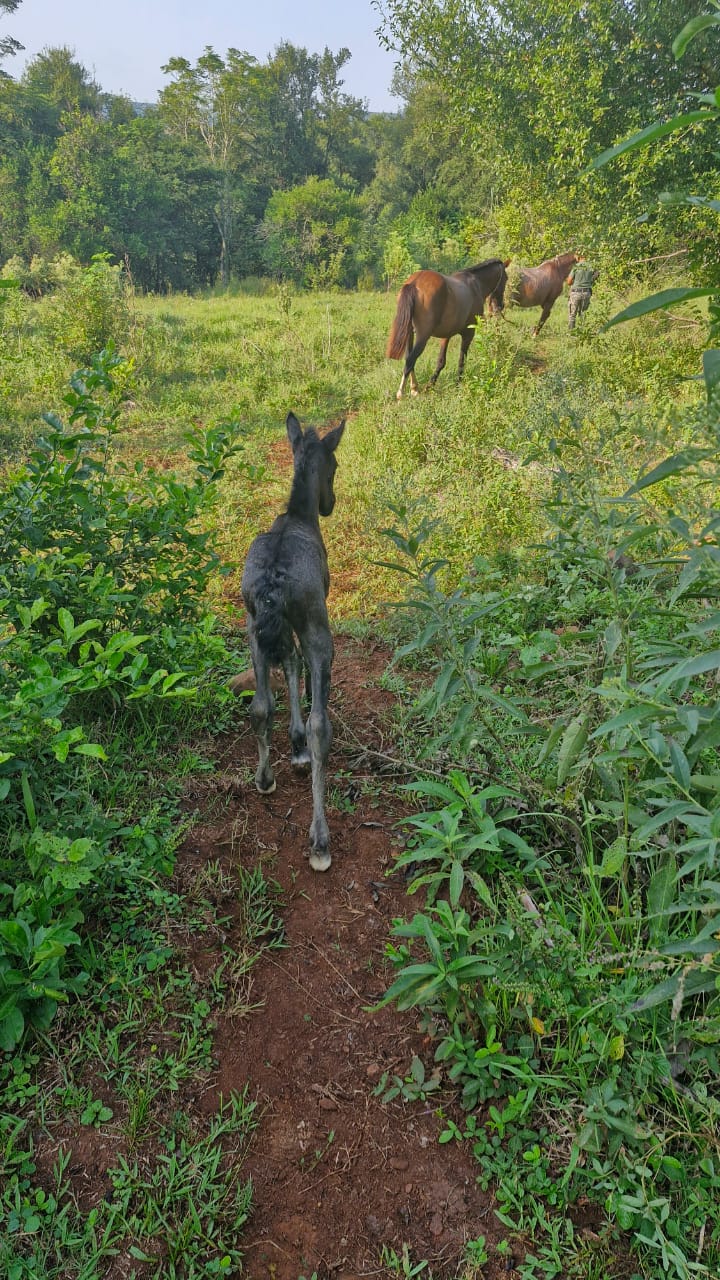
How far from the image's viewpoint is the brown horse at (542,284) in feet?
39.4

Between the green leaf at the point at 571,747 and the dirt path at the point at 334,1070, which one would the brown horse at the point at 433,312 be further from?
the green leaf at the point at 571,747

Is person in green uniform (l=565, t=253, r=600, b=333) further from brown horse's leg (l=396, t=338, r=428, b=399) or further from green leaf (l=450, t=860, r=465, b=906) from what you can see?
green leaf (l=450, t=860, r=465, b=906)

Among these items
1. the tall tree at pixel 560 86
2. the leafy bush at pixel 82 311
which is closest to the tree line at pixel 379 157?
the tall tree at pixel 560 86

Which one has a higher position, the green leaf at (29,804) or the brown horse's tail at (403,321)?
the brown horse's tail at (403,321)

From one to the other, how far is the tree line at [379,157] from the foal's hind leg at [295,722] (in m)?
2.34

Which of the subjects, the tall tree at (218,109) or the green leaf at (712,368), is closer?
the green leaf at (712,368)

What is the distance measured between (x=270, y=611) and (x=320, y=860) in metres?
1.07

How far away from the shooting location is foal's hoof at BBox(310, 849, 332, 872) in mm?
2748

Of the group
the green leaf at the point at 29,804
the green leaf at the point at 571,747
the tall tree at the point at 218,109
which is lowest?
the green leaf at the point at 29,804

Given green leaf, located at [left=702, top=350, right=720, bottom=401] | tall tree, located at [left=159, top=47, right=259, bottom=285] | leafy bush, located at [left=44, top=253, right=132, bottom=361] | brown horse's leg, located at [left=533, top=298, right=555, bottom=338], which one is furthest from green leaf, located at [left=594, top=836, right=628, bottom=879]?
tall tree, located at [left=159, top=47, right=259, bottom=285]

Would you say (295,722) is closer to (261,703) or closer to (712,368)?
(261,703)

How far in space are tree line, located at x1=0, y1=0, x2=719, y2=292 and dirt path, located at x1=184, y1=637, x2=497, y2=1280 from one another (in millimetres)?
2319

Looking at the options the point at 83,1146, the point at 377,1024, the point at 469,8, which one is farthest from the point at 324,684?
the point at 469,8

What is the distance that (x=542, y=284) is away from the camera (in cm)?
1245
